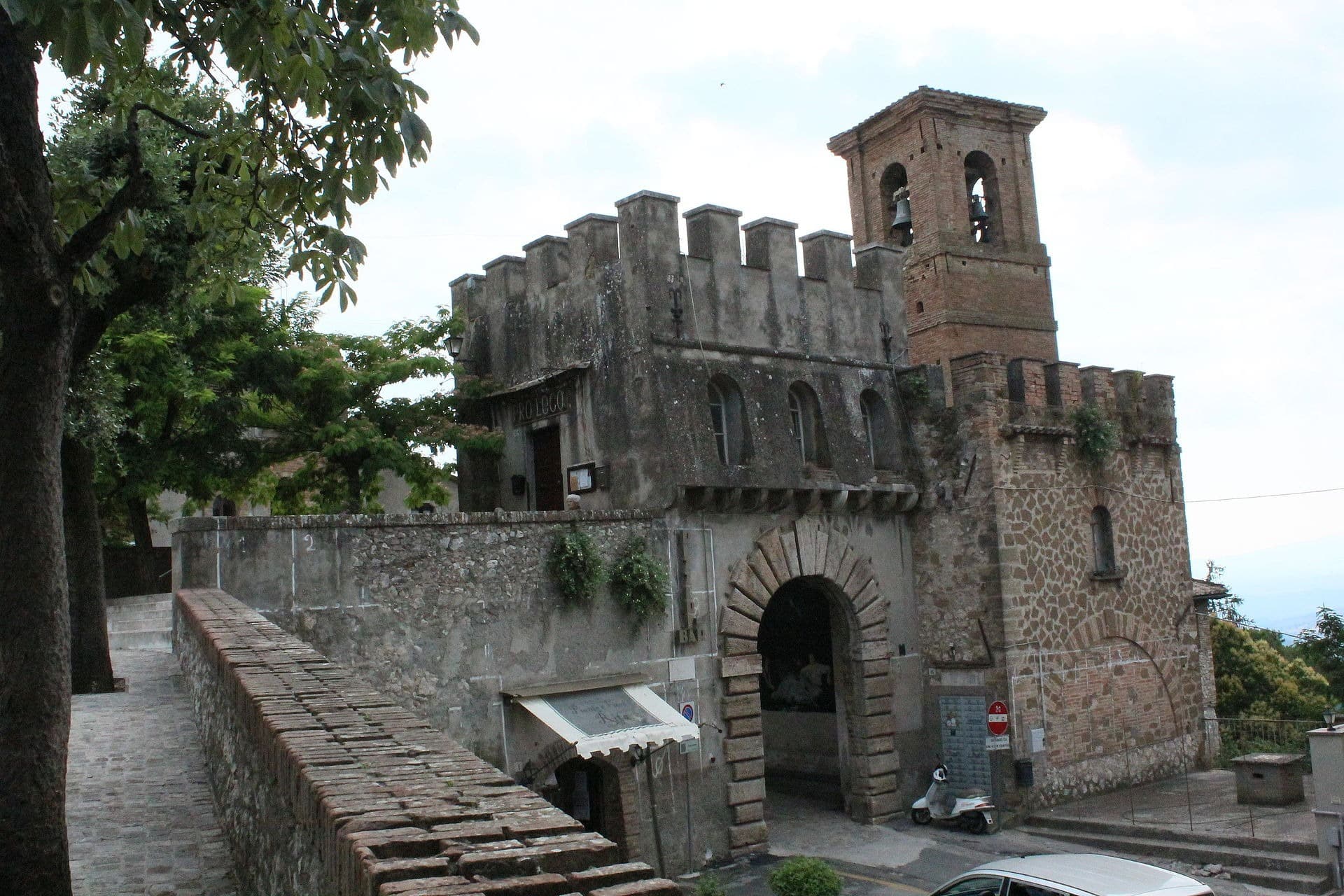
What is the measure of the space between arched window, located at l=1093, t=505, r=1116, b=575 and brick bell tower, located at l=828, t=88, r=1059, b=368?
9339 mm

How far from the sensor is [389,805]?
4.48 metres

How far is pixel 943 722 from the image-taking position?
65.4ft

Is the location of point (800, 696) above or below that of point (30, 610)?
below

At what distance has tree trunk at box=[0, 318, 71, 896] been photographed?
597cm

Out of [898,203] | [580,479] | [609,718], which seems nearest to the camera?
[609,718]

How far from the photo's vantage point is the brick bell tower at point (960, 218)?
102 feet

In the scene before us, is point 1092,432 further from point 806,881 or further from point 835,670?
point 806,881

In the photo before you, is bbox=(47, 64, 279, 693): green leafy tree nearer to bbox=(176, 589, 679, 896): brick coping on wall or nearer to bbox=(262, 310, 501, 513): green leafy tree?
bbox=(176, 589, 679, 896): brick coping on wall

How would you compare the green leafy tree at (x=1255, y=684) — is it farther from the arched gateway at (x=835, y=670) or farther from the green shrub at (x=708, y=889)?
the green shrub at (x=708, y=889)

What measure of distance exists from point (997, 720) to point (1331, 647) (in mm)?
16111

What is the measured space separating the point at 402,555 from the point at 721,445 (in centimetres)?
599

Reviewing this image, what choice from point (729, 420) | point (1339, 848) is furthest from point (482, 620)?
point (1339, 848)

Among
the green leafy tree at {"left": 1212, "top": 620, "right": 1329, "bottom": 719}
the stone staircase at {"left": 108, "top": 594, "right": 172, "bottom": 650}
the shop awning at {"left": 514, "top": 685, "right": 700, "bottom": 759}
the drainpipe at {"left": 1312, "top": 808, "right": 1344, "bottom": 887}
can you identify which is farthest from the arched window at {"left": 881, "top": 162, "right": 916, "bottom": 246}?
the stone staircase at {"left": 108, "top": 594, "right": 172, "bottom": 650}

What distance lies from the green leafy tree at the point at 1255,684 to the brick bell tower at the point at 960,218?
935 cm
